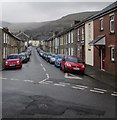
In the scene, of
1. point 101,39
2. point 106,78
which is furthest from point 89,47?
point 106,78

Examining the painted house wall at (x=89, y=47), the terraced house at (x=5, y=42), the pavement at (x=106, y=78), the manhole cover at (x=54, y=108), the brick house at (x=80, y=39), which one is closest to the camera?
the manhole cover at (x=54, y=108)

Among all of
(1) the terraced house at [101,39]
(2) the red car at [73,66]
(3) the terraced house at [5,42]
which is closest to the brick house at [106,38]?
(1) the terraced house at [101,39]

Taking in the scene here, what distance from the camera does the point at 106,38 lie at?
73.7ft

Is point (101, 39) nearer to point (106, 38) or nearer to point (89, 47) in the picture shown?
point (106, 38)

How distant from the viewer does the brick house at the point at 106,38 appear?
67.5 feet

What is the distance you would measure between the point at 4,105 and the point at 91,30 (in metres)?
21.1

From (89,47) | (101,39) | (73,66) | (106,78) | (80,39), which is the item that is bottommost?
(106,78)

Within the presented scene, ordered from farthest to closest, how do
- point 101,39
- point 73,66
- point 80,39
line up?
point 80,39, point 101,39, point 73,66

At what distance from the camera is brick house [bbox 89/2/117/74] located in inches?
810

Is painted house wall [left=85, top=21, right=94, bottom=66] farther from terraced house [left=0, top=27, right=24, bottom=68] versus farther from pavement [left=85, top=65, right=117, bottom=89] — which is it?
terraced house [left=0, top=27, right=24, bottom=68]

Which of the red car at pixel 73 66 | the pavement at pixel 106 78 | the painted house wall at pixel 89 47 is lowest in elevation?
the pavement at pixel 106 78

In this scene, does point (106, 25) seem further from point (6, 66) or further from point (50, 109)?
point (50, 109)

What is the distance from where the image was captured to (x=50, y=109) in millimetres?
7758

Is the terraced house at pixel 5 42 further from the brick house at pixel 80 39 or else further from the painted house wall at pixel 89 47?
the painted house wall at pixel 89 47
